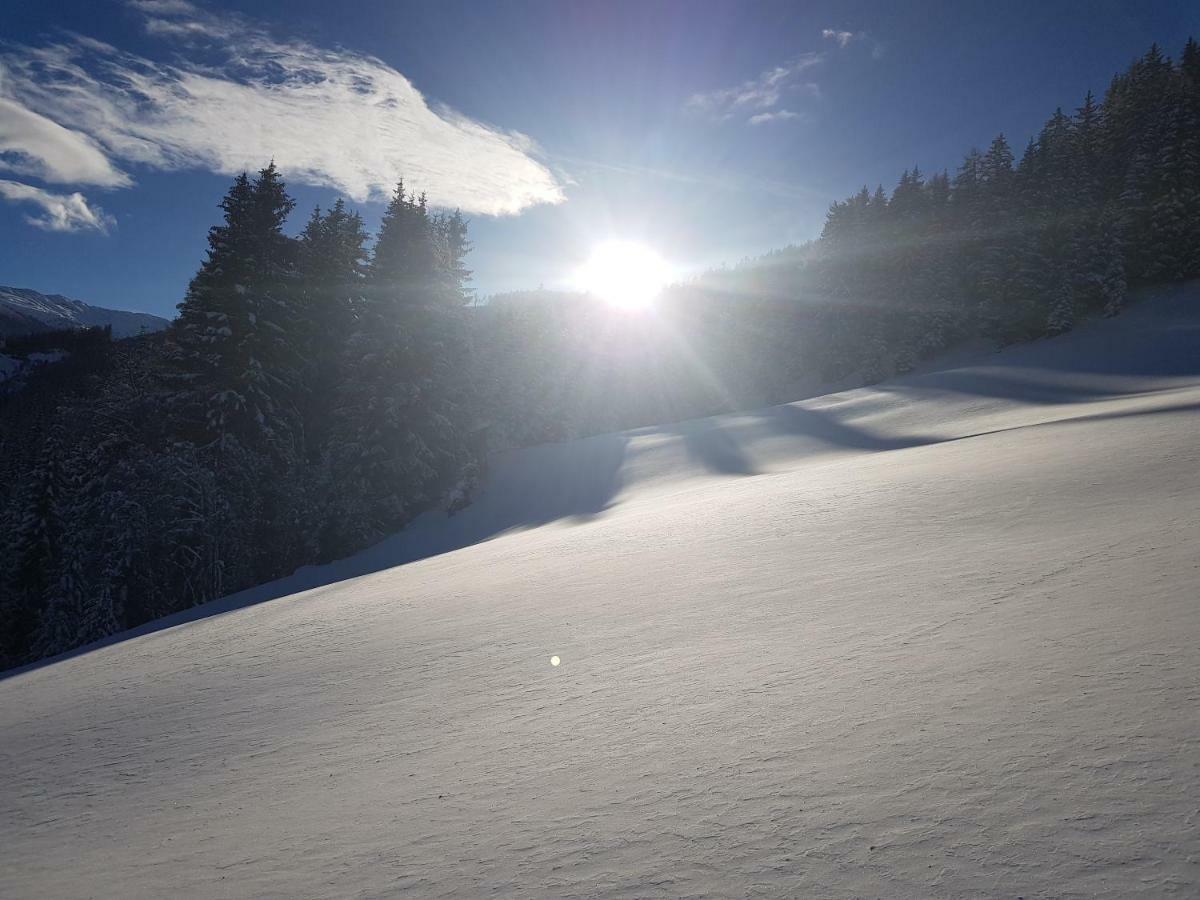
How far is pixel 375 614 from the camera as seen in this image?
8664 mm

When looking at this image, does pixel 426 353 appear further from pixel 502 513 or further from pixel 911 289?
pixel 911 289

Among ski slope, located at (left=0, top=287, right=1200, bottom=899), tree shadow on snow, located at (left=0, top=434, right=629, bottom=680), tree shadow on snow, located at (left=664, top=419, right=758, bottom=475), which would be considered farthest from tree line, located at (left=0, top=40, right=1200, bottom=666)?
ski slope, located at (left=0, top=287, right=1200, bottom=899)

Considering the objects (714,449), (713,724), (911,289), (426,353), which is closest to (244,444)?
(426,353)

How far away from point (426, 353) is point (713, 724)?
89.3 feet

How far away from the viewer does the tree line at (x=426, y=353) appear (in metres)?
22.4

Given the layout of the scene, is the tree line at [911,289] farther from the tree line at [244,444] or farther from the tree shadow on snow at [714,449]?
the tree shadow on snow at [714,449]

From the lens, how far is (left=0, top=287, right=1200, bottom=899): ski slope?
2.37m

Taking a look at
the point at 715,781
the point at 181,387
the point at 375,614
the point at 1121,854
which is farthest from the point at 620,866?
the point at 181,387

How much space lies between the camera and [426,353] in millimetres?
28422

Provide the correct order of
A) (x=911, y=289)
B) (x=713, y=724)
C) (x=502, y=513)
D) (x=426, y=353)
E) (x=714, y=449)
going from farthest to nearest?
1. (x=911, y=289)
2. (x=426, y=353)
3. (x=502, y=513)
4. (x=714, y=449)
5. (x=713, y=724)

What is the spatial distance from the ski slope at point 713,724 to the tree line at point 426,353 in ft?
50.0

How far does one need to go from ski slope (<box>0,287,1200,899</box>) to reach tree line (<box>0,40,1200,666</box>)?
50.0 ft

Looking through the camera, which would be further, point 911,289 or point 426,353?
point 911,289

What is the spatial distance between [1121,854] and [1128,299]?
50323 millimetres
